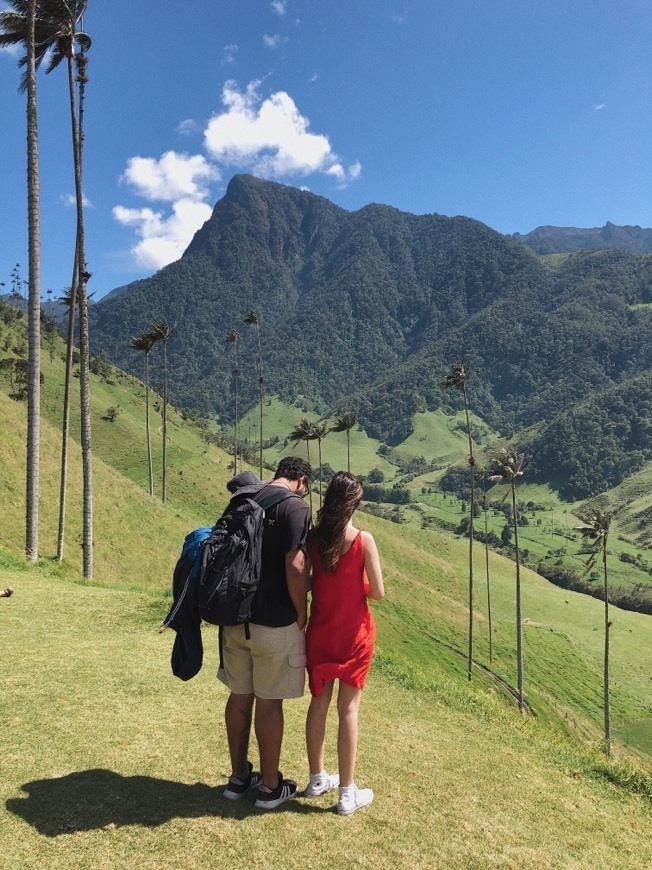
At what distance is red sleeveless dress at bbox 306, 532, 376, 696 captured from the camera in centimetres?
484

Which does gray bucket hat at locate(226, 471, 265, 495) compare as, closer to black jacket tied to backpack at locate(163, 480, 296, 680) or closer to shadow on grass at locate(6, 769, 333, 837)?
black jacket tied to backpack at locate(163, 480, 296, 680)

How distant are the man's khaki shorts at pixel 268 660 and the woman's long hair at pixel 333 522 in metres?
0.67

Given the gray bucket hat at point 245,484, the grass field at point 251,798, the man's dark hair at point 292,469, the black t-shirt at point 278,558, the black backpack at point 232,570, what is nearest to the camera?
the grass field at point 251,798

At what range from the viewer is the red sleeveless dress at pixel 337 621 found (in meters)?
4.84

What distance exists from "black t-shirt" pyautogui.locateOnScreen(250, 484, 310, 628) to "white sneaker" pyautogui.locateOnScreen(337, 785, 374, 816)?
66.2 inches

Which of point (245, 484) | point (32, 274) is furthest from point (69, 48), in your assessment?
point (245, 484)

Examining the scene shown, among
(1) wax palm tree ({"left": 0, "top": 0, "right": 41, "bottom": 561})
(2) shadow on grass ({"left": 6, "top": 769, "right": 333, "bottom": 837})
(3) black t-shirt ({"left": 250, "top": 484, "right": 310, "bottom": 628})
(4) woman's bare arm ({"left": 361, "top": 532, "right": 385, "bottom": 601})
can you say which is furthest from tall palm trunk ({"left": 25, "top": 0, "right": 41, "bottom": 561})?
(4) woman's bare arm ({"left": 361, "top": 532, "right": 385, "bottom": 601})

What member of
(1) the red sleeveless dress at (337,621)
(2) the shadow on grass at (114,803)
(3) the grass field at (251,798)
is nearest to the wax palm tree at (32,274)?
(3) the grass field at (251,798)

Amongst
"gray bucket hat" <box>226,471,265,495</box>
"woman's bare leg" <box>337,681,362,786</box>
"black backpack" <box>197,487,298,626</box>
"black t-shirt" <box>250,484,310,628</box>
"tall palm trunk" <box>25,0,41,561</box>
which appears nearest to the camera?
"black backpack" <box>197,487,298,626</box>

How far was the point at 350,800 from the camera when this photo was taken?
487 cm

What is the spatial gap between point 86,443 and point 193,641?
18942 millimetres

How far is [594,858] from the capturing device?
16.2ft

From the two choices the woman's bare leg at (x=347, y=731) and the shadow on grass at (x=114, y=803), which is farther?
the woman's bare leg at (x=347, y=731)

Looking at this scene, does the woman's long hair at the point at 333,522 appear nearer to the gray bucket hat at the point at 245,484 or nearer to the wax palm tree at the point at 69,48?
the gray bucket hat at the point at 245,484
